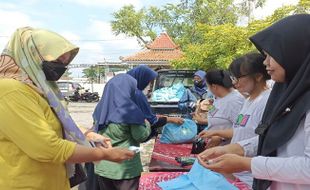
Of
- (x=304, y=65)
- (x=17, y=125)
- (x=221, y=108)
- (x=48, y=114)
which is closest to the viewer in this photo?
(x=304, y=65)

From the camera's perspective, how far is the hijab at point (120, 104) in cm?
325

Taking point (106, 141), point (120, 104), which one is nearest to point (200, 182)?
point (106, 141)

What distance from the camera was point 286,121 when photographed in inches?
59.6

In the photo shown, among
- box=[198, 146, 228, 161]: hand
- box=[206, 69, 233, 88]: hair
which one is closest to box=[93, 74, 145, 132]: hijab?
box=[206, 69, 233, 88]: hair

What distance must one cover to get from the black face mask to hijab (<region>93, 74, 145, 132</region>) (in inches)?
Answer: 47.4

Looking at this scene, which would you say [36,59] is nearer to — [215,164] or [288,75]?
[215,164]

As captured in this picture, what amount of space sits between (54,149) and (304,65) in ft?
3.73

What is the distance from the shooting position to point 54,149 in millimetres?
1806

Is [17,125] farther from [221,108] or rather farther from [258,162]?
[221,108]

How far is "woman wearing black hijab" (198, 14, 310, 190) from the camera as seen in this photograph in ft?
4.79

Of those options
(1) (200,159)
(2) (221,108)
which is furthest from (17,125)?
(2) (221,108)

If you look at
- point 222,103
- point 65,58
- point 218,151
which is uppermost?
point 65,58

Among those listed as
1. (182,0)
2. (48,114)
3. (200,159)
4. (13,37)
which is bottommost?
(182,0)

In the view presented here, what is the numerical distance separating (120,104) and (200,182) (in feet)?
3.44
